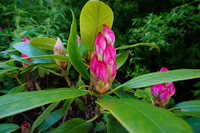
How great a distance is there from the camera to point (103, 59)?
42cm

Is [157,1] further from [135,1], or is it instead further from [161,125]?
[161,125]

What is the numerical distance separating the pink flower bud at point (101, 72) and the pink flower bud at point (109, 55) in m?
0.02

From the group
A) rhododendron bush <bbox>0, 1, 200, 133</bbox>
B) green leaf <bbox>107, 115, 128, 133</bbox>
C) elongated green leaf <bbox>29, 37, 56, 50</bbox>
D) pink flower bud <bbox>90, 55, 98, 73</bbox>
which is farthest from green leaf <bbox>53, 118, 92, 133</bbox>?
elongated green leaf <bbox>29, 37, 56, 50</bbox>

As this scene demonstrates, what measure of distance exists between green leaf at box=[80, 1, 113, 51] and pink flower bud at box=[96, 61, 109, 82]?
135mm

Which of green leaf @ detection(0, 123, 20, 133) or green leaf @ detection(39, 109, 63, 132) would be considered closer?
green leaf @ detection(0, 123, 20, 133)

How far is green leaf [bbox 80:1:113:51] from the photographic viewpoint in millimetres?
409

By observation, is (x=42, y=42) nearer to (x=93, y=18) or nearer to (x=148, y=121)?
(x=93, y=18)

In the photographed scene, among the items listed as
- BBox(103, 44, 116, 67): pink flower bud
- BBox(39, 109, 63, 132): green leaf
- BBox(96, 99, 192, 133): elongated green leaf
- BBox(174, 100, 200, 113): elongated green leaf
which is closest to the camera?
BBox(96, 99, 192, 133): elongated green leaf

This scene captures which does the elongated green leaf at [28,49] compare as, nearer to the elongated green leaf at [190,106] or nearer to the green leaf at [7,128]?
the green leaf at [7,128]


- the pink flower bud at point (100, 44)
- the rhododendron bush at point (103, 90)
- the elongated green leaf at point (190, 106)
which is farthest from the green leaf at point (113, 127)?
the elongated green leaf at point (190, 106)

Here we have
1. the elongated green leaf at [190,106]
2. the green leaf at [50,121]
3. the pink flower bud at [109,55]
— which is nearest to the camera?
the pink flower bud at [109,55]

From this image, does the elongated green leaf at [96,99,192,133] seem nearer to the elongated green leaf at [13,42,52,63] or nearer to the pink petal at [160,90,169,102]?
the pink petal at [160,90,169,102]

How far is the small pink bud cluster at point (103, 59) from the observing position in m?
0.41

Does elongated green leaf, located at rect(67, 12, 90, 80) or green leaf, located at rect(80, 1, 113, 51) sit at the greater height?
green leaf, located at rect(80, 1, 113, 51)
